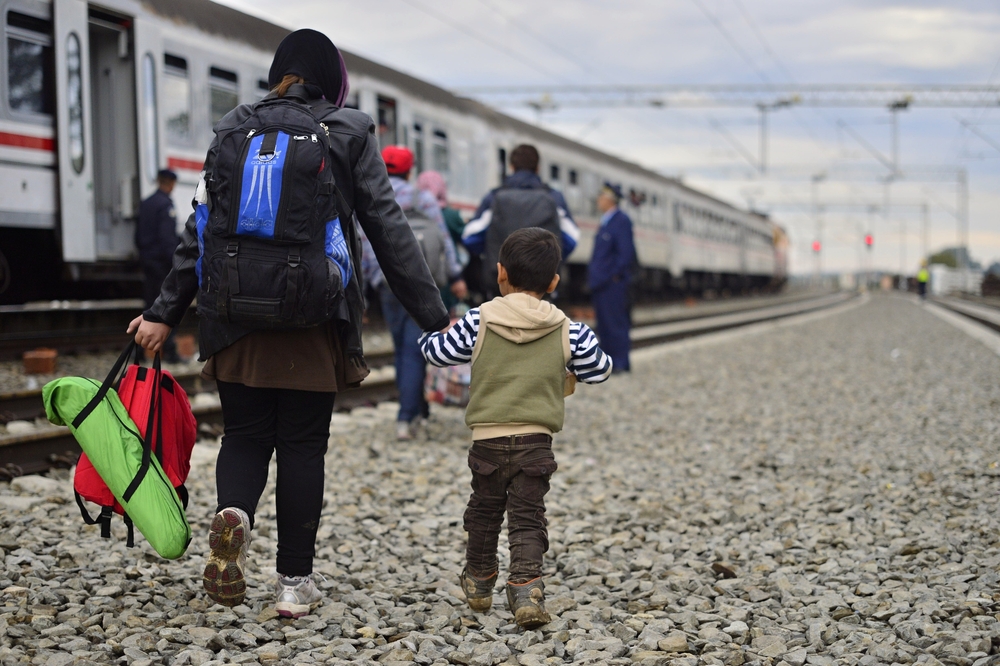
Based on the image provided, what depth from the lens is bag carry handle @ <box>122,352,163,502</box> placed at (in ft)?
10.5

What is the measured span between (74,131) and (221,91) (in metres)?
1.93

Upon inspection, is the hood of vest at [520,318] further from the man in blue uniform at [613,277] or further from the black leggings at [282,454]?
the man in blue uniform at [613,277]

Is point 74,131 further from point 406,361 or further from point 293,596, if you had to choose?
point 293,596

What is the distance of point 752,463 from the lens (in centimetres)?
630

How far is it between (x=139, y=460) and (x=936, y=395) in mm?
8128

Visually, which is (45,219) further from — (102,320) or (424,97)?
(424,97)

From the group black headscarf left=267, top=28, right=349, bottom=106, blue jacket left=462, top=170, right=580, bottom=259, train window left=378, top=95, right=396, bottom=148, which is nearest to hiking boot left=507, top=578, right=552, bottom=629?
black headscarf left=267, top=28, right=349, bottom=106

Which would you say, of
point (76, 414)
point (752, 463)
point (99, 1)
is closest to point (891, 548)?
point (752, 463)

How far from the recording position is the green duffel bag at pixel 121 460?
3178 mm

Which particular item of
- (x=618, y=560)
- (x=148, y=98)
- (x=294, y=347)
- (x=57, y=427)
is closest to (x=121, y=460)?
(x=294, y=347)

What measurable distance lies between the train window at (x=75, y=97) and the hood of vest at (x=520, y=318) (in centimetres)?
724

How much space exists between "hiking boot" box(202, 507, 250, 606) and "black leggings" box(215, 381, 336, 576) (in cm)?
9

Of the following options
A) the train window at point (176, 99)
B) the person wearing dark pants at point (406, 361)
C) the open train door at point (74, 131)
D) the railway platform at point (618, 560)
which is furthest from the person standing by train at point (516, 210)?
the train window at point (176, 99)

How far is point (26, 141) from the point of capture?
8922 millimetres
